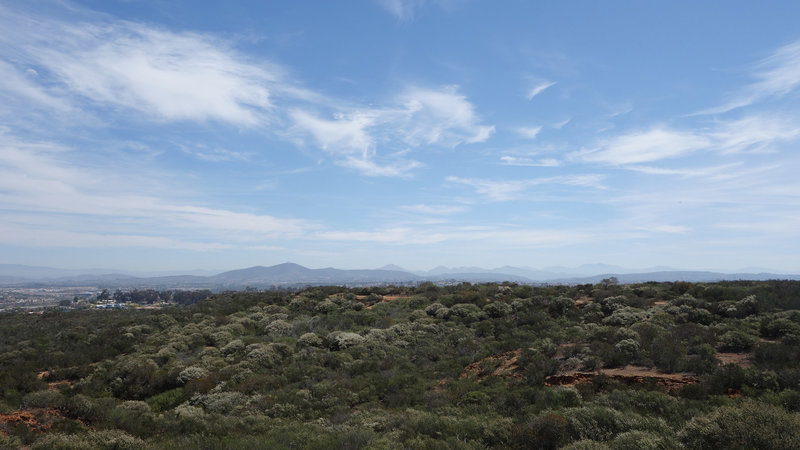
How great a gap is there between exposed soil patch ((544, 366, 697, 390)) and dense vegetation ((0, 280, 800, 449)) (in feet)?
0.20

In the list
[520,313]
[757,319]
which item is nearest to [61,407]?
[520,313]

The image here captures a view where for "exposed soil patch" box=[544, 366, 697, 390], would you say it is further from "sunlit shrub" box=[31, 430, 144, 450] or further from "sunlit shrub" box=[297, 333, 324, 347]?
"sunlit shrub" box=[31, 430, 144, 450]

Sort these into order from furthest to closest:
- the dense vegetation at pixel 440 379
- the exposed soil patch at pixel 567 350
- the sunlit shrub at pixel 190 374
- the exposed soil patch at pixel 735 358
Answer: the sunlit shrub at pixel 190 374
the exposed soil patch at pixel 567 350
the exposed soil patch at pixel 735 358
the dense vegetation at pixel 440 379

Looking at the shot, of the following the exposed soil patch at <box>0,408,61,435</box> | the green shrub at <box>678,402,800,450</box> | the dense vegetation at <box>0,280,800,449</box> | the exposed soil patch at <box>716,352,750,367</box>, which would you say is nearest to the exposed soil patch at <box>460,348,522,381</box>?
the dense vegetation at <box>0,280,800,449</box>

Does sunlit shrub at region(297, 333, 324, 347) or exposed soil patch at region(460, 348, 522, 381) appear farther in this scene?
sunlit shrub at region(297, 333, 324, 347)

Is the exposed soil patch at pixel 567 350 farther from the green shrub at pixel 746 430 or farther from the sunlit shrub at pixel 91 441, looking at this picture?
the sunlit shrub at pixel 91 441

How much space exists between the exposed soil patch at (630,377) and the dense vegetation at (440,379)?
6 centimetres

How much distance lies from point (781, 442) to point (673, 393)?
4.49m

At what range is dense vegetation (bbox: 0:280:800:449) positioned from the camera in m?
9.19

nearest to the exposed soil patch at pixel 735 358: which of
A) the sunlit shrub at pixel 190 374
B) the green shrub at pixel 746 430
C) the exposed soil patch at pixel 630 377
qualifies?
the exposed soil patch at pixel 630 377

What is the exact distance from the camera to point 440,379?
15125mm

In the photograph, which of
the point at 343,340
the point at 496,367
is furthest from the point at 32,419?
the point at 496,367

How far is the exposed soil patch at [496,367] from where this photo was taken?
1459cm

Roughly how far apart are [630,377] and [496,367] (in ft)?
15.6
